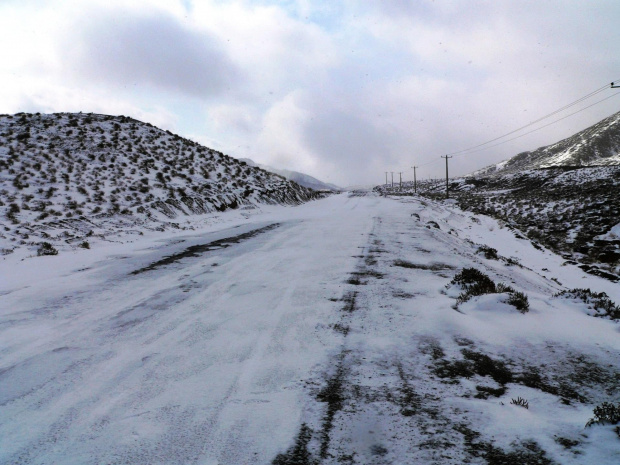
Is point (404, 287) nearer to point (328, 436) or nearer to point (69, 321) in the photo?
point (328, 436)

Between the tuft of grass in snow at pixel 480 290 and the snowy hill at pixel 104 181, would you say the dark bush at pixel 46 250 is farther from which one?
the tuft of grass in snow at pixel 480 290

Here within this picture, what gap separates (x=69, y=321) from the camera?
4.39 m

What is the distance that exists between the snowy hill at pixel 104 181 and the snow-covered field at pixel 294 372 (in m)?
7.29

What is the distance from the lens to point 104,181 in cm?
2005

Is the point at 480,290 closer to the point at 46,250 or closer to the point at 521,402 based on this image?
the point at 521,402

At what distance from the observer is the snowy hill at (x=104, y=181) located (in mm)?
12963

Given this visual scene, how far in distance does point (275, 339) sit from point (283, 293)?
64.2 inches

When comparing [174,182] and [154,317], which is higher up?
[174,182]

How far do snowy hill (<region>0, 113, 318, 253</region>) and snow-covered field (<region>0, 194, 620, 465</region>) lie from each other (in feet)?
23.9

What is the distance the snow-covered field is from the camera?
2.32 metres

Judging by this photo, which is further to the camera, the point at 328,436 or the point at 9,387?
the point at 9,387

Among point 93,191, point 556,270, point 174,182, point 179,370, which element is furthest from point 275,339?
point 174,182

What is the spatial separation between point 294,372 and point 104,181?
836 inches

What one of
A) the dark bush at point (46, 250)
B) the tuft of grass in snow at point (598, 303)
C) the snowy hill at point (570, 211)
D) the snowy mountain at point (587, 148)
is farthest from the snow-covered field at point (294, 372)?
the snowy mountain at point (587, 148)
